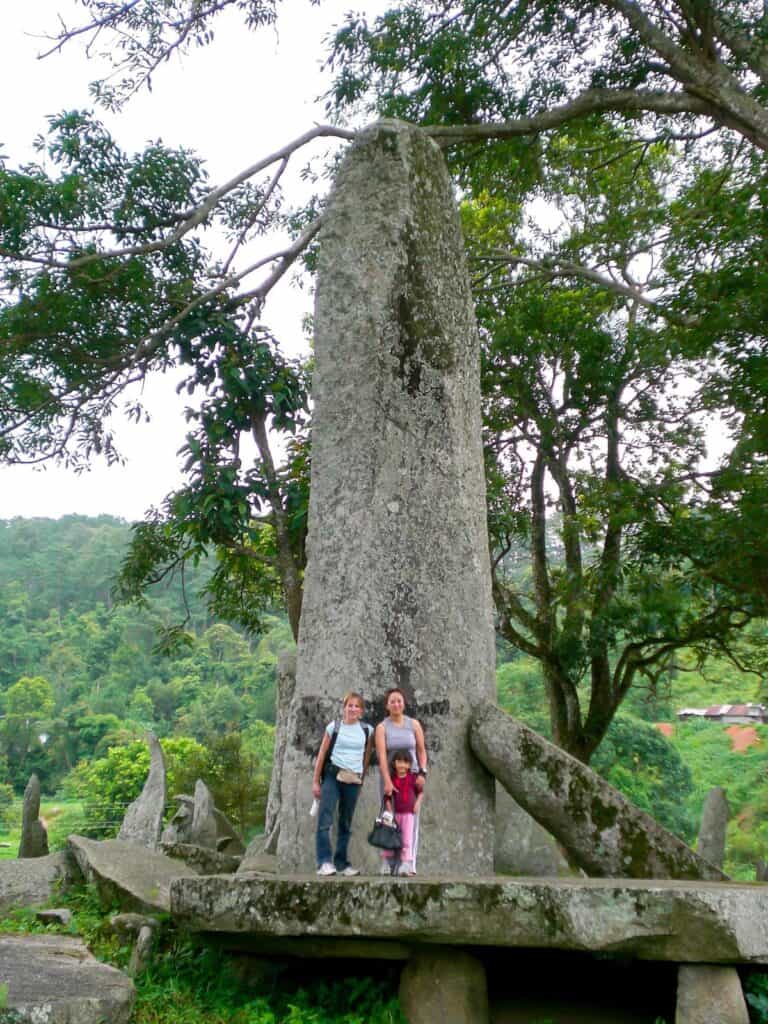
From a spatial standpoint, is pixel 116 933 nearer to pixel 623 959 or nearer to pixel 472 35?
pixel 623 959

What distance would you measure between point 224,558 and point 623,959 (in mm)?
10662

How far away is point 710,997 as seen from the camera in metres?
3.97

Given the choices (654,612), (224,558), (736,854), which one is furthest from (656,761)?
(224,558)

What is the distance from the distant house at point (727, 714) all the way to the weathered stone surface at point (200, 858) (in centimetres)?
2619

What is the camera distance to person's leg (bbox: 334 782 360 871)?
216 inches

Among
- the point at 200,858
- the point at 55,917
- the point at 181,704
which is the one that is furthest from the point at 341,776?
the point at 181,704

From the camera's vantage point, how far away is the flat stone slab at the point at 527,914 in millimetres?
3961

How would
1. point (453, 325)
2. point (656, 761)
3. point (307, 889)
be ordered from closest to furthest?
1. point (307, 889)
2. point (453, 325)
3. point (656, 761)

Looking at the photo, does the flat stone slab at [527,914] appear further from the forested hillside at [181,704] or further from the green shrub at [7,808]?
the green shrub at [7,808]

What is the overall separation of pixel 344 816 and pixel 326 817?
0.41 feet

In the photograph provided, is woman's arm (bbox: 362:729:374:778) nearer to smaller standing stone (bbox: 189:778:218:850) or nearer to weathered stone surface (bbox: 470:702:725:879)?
weathered stone surface (bbox: 470:702:725:879)

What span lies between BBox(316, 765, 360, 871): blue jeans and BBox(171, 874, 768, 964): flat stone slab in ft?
3.29

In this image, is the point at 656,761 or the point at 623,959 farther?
the point at 656,761

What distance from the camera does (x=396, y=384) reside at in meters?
6.46
